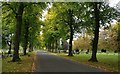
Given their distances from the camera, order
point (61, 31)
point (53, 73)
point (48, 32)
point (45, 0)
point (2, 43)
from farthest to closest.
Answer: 1. point (48, 32)
2. point (2, 43)
3. point (61, 31)
4. point (45, 0)
5. point (53, 73)

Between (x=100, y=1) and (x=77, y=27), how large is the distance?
17943 mm

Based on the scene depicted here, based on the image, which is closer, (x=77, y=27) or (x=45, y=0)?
(x=45, y=0)

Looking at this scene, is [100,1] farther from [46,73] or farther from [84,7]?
Result: [46,73]

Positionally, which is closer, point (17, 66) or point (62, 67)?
point (62, 67)

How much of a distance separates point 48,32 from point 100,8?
137 ft

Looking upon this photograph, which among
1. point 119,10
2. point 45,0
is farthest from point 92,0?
point 45,0

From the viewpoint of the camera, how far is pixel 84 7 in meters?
36.2

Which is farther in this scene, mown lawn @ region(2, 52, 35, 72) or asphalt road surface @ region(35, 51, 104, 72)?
asphalt road surface @ region(35, 51, 104, 72)

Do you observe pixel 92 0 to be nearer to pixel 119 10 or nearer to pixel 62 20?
pixel 119 10

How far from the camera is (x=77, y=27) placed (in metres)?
52.5

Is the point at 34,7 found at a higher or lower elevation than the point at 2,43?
higher

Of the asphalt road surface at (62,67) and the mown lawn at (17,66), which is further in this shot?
the asphalt road surface at (62,67)

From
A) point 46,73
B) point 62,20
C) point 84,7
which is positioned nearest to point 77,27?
point 62,20

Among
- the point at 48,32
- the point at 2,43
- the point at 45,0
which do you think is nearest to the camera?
the point at 45,0
